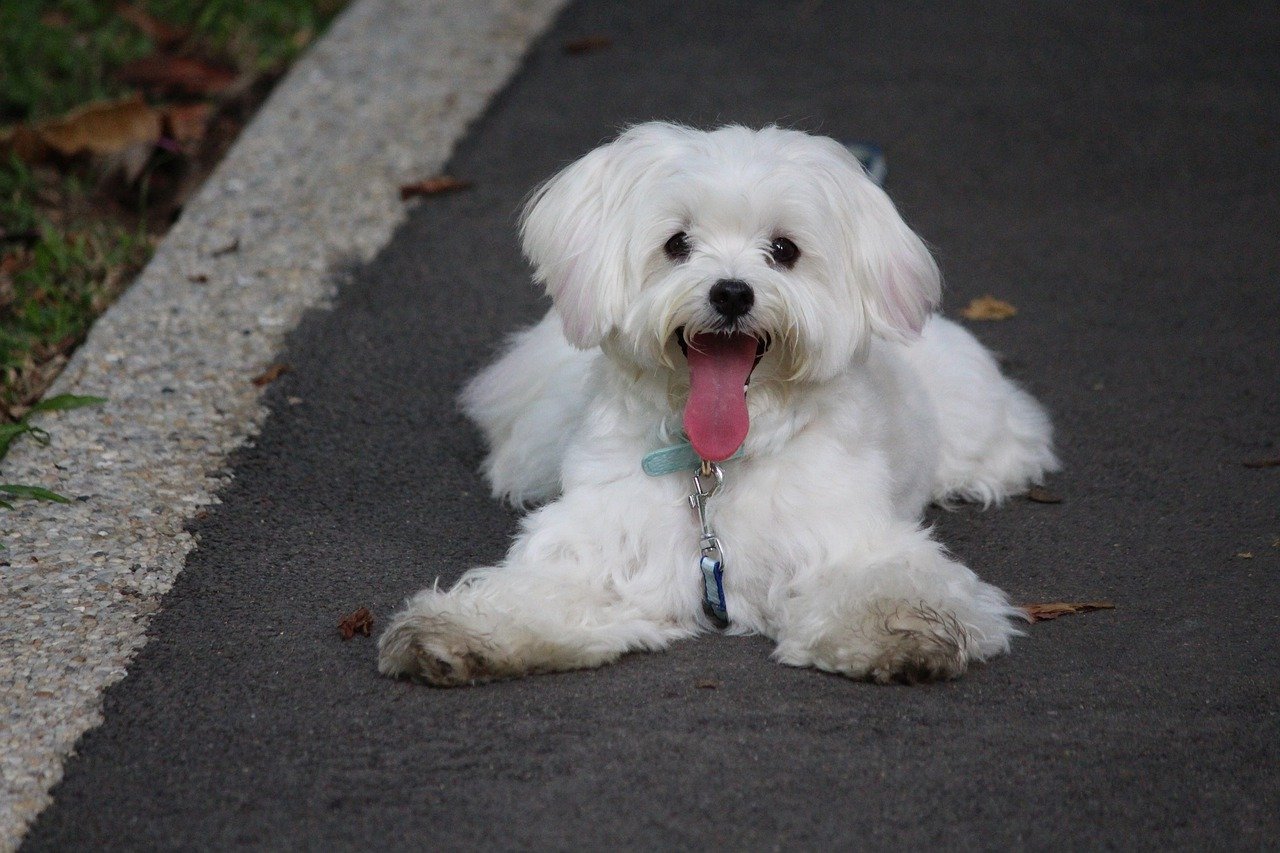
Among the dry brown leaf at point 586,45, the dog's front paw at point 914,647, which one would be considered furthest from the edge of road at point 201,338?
the dog's front paw at point 914,647

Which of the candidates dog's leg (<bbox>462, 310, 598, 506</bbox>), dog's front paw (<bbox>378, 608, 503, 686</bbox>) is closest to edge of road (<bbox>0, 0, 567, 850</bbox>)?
dog's front paw (<bbox>378, 608, 503, 686</bbox>)

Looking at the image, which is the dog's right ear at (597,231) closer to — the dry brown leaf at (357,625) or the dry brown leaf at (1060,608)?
the dry brown leaf at (357,625)

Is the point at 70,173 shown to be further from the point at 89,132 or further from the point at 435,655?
the point at 435,655

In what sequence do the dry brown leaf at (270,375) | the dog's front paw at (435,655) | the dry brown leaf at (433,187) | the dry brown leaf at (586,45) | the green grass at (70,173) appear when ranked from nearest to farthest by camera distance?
the dog's front paw at (435,655) < the dry brown leaf at (270,375) < the green grass at (70,173) < the dry brown leaf at (433,187) < the dry brown leaf at (586,45)

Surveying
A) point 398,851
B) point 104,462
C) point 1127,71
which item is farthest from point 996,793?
point 1127,71

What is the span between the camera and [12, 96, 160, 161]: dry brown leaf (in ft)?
22.4

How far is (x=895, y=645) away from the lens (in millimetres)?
3477

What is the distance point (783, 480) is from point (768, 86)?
5009 mm

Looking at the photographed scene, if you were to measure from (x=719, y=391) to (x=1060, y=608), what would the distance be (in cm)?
110

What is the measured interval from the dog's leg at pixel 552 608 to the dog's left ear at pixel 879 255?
0.74 metres

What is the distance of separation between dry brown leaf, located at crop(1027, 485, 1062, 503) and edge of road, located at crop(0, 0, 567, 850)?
2.47 metres

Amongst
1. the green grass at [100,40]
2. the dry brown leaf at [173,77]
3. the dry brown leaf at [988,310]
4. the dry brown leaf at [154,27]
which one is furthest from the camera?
the dry brown leaf at [154,27]

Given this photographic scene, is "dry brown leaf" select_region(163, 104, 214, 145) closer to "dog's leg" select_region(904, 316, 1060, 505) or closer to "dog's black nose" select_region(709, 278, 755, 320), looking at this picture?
"dog's leg" select_region(904, 316, 1060, 505)

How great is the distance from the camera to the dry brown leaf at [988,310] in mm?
6121
